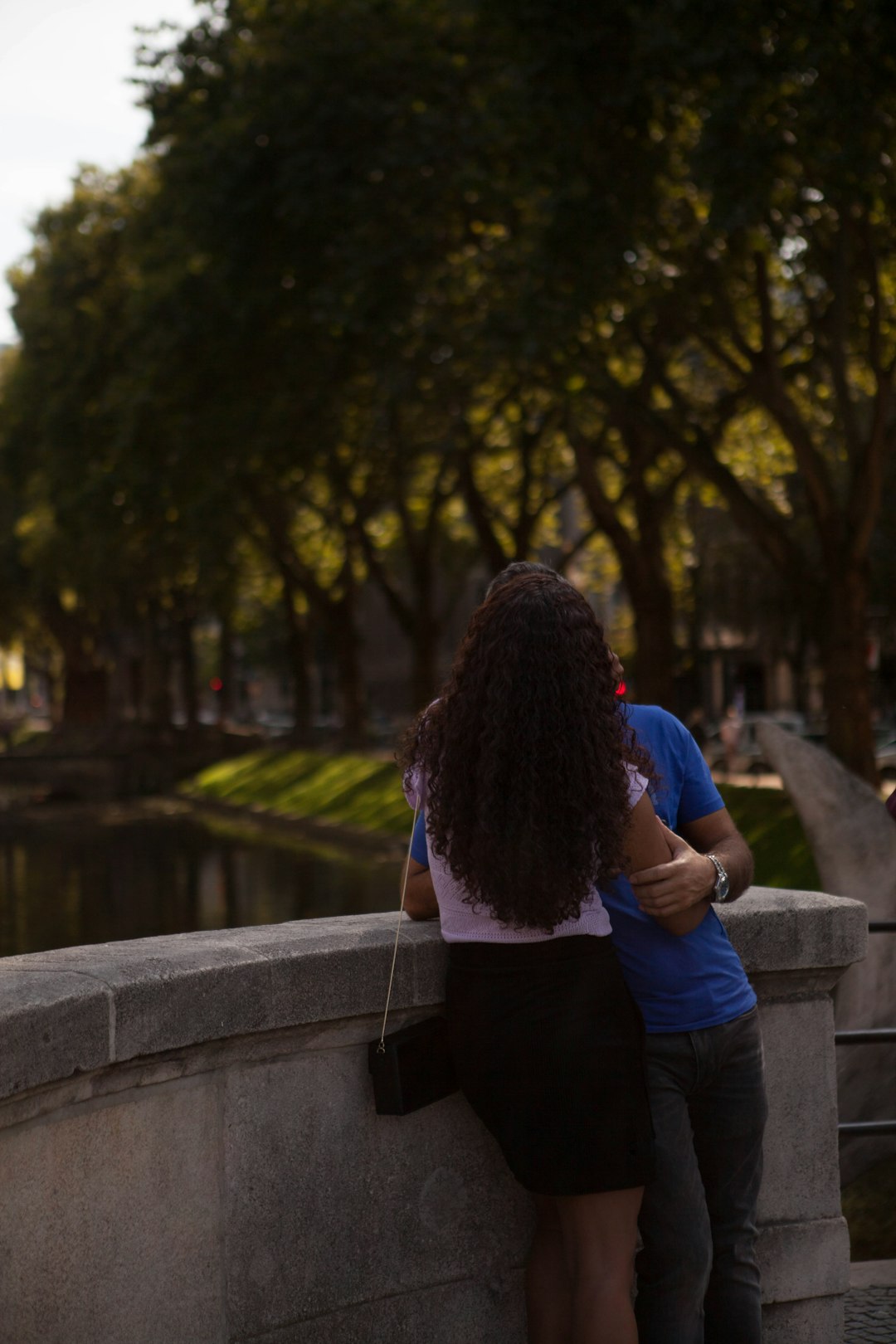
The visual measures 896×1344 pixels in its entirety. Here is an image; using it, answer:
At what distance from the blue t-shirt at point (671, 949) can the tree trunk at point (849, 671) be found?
14.8 metres

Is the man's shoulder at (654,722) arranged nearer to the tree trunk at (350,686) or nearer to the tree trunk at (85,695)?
the tree trunk at (350,686)

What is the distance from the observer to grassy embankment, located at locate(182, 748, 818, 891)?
16.1m

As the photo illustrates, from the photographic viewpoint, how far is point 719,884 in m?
3.13

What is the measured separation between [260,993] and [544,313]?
13.2m

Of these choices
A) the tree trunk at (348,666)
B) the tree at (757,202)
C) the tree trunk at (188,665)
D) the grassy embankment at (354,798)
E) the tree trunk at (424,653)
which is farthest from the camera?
the tree trunk at (188,665)

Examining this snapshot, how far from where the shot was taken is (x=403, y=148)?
1797cm

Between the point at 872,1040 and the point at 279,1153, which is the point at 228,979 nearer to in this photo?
the point at 279,1153

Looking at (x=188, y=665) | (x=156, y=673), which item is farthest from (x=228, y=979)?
(x=156, y=673)

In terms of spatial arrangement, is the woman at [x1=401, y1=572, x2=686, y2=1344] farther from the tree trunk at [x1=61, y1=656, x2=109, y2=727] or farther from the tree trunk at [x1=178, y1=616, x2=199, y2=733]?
the tree trunk at [x1=61, y1=656, x2=109, y2=727]

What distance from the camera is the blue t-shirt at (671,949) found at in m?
3.10

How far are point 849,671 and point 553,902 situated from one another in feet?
52.0

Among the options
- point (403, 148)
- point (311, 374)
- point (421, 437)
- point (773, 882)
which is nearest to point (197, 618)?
point (421, 437)

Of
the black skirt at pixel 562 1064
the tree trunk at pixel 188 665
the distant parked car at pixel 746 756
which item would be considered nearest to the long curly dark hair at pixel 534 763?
the black skirt at pixel 562 1064

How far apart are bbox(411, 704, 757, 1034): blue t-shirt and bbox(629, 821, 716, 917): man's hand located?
6 cm
